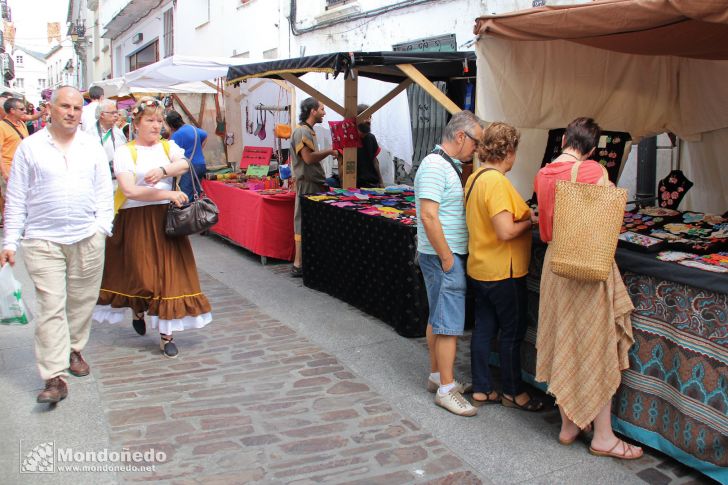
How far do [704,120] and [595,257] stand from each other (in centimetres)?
289

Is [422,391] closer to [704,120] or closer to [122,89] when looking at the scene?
[704,120]

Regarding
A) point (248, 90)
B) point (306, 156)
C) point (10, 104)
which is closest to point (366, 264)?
point (306, 156)

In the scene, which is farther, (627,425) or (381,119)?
(381,119)

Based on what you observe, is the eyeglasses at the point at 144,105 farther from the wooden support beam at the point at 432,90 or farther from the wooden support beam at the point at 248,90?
the wooden support beam at the point at 248,90

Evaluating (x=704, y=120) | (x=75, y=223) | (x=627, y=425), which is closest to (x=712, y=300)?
(x=627, y=425)

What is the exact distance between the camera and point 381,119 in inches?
370

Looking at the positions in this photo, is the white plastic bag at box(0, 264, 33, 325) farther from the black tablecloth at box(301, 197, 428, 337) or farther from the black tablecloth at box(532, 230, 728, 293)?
the black tablecloth at box(532, 230, 728, 293)

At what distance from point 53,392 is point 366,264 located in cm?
283

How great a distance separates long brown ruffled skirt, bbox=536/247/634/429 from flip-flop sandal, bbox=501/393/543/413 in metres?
0.51

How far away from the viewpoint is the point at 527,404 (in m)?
4.11

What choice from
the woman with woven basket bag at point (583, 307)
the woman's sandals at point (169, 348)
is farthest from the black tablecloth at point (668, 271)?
the woman's sandals at point (169, 348)

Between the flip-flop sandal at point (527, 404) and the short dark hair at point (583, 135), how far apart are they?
5.07ft

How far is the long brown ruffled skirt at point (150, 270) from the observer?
4.86 meters

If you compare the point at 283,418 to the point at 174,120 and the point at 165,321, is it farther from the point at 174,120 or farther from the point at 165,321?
the point at 174,120
